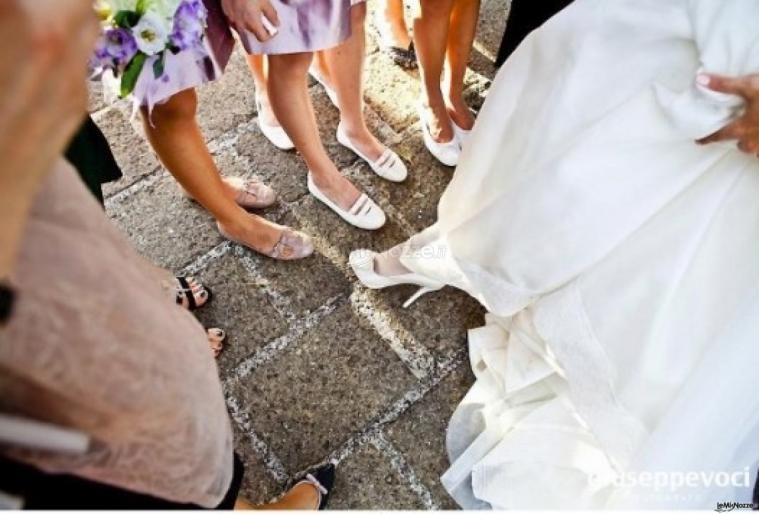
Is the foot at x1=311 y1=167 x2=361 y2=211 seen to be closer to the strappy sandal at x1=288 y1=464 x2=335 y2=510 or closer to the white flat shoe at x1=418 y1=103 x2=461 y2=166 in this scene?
the white flat shoe at x1=418 y1=103 x2=461 y2=166

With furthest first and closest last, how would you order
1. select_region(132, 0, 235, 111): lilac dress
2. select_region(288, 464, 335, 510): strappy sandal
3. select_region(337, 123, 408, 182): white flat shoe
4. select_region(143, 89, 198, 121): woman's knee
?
select_region(337, 123, 408, 182): white flat shoe
select_region(288, 464, 335, 510): strappy sandal
select_region(143, 89, 198, 121): woman's knee
select_region(132, 0, 235, 111): lilac dress

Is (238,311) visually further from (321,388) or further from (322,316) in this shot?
(321,388)

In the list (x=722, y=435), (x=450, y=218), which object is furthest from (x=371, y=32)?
(x=722, y=435)

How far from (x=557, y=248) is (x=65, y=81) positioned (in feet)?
4.03

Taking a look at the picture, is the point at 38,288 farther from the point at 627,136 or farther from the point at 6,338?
the point at 627,136

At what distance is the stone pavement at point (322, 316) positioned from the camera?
1.80 metres

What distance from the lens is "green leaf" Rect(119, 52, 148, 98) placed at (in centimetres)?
138

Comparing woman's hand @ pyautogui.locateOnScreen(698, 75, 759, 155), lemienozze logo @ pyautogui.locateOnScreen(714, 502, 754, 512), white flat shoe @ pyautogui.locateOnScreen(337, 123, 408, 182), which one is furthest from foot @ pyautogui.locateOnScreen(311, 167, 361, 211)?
lemienozze logo @ pyautogui.locateOnScreen(714, 502, 754, 512)

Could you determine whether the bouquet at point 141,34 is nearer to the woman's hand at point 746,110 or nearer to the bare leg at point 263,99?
the bare leg at point 263,99

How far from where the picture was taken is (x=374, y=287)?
2043mm

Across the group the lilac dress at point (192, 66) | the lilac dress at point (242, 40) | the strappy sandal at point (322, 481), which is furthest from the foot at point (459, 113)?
the strappy sandal at point (322, 481)

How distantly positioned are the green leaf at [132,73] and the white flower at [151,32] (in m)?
0.02

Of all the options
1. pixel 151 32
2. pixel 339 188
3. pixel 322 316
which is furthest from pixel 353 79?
pixel 151 32

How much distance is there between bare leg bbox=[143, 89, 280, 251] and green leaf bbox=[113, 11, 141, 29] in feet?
0.99
